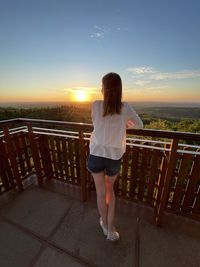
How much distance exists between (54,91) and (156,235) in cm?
1694

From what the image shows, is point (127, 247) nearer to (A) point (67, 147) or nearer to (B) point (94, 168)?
(B) point (94, 168)

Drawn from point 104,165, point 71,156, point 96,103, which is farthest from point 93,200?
point 96,103

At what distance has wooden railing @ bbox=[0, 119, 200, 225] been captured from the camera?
129cm

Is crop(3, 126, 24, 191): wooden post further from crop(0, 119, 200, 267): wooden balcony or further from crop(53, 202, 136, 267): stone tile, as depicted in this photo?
crop(53, 202, 136, 267): stone tile

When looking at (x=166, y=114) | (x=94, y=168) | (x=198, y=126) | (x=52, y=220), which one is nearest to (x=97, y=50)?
(x=94, y=168)

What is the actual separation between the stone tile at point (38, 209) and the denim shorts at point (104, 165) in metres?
0.97

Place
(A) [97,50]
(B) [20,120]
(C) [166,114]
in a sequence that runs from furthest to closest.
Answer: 1. (C) [166,114]
2. (A) [97,50]
3. (B) [20,120]

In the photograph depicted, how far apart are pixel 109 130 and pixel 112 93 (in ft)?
0.79

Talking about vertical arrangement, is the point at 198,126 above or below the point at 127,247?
below

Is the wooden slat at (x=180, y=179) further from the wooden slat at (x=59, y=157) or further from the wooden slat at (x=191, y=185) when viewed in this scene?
the wooden slat at (x=59, y=157)

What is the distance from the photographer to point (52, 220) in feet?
4.92

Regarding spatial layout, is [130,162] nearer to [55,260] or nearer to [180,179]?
[180,179]

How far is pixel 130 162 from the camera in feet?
5.25

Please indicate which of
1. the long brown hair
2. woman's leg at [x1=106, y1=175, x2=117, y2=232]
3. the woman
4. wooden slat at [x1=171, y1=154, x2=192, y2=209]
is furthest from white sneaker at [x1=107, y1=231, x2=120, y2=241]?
the long brown hair
